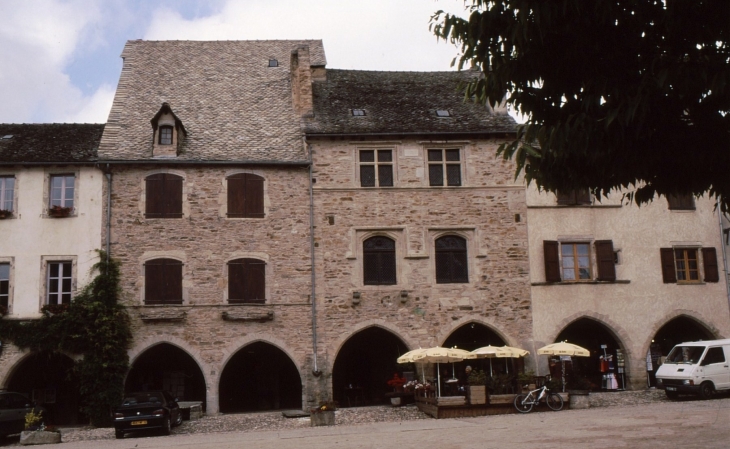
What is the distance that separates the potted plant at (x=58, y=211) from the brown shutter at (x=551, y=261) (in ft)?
47.1

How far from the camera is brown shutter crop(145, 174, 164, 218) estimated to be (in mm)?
24281

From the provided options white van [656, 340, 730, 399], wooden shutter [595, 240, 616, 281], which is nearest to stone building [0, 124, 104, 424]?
wooden shutter [595, 240, 616, 281]

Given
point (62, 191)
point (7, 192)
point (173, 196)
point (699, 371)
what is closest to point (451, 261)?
point (699, 371)

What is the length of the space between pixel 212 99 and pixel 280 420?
39.2 ft

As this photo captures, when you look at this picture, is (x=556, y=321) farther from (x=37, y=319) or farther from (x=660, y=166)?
(x=660, y=166)

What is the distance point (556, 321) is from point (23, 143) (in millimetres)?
17281

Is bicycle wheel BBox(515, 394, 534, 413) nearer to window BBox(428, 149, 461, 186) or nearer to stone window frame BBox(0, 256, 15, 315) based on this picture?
window BBox(428, 149, 461, 186)

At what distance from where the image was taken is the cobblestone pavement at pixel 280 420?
65.2ft

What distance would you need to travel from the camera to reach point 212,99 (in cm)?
2795

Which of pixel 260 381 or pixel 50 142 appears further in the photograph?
pixel 260 381

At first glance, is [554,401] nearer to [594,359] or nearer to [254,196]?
[594,359]

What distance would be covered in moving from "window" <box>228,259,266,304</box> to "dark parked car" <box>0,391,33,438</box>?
6301 mm

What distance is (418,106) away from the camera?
2720cm

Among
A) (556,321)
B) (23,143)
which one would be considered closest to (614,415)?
(556,321)
